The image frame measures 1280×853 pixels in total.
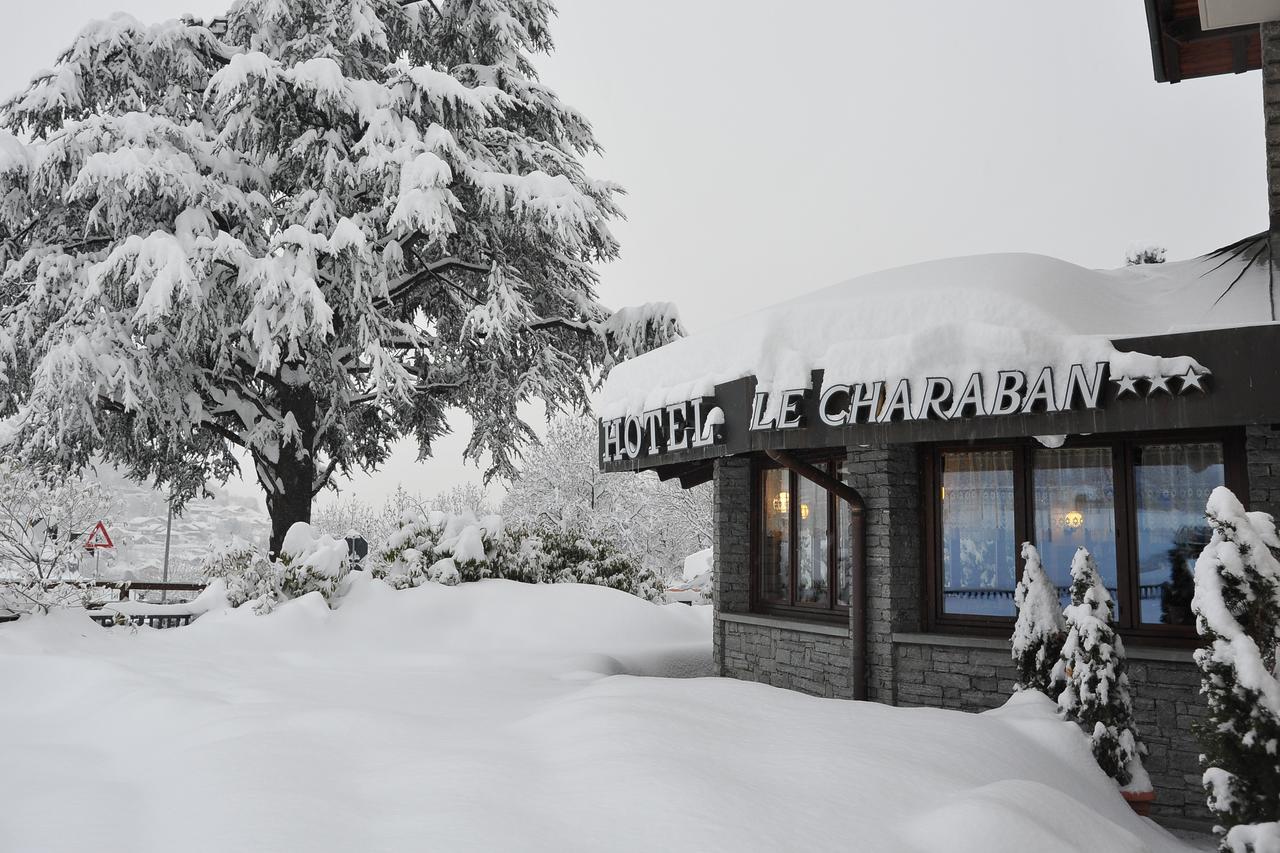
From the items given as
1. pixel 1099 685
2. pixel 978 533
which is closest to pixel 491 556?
pixel 978 533

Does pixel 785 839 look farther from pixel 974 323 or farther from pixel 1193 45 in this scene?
pixel 1193 45

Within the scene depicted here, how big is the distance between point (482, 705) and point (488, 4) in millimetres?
14448

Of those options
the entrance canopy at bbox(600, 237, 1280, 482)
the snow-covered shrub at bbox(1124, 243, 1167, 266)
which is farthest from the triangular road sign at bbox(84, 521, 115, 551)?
the snow-covered shrub at bbox(1124, 243, 1167, 266)

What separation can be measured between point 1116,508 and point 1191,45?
3.97m

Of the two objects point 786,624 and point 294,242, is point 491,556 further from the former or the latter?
point 786,624

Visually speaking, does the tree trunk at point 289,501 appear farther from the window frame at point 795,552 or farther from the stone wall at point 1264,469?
the stone wall at point 1264,469

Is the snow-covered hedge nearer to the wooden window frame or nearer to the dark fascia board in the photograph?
the wooden window frame

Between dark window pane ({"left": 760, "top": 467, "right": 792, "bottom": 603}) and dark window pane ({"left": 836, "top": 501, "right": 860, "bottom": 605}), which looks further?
dark window pane ({"left": 760, "top": 467, "right": 792, "bottom": 603})

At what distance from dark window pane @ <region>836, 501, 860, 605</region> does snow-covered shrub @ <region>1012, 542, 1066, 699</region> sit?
93.1 inches

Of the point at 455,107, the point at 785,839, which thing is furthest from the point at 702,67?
the point at 785,839

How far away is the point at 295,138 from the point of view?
50.9 ft

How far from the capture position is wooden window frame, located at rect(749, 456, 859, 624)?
926 centimetres

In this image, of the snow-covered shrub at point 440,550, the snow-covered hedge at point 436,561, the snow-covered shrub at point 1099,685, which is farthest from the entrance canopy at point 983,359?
the snow-covered hedge at point 436,561

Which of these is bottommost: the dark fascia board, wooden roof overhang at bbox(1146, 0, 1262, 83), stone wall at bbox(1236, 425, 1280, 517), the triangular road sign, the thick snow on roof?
the triangular road sign
